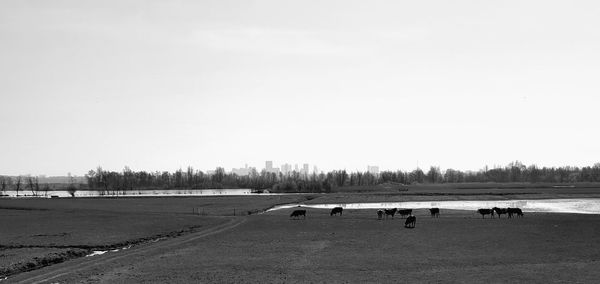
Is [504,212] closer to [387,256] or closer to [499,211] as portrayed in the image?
[499,211]

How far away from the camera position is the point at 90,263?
30031mm

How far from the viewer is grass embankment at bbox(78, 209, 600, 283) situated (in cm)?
2498

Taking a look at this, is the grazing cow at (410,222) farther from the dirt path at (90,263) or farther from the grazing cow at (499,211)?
the dirt path at (90,263)

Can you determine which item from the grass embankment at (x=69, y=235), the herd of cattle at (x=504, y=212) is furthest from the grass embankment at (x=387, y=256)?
the herd of cattle at (x=504, y=212)

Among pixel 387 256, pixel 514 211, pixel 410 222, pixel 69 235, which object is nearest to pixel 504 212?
pixel 514 211

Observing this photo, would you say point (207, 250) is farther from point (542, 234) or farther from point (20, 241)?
point (542, 234)

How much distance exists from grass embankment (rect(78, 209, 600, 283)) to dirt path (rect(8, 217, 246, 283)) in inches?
48.4

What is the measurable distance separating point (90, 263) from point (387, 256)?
59.0 ft

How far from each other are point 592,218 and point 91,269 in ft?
159

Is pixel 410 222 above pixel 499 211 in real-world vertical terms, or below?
below

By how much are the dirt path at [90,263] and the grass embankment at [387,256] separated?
1.23 meters

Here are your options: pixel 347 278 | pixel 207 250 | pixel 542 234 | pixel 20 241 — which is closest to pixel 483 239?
pixel 542 234

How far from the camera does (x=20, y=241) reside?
4078 cm

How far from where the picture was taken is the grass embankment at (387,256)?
2498 cm
